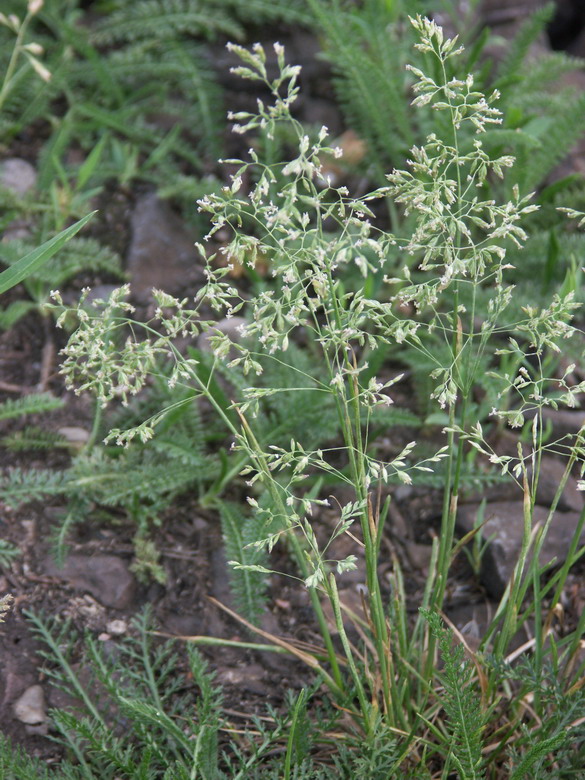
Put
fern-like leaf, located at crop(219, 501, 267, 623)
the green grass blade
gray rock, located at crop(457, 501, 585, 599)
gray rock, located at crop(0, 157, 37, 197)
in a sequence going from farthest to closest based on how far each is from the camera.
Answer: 1. gray rock, located at crop(0, 157, 37, 197)
2. gray rock, located at crop(457, 501, 585, 599)
3. fern-like leaf, located at crop(219, 501, 267, 623)
4. the green grass blade

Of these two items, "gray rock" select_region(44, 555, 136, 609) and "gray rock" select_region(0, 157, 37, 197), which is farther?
"gray rock" select_region(0, 157, 37, 197)

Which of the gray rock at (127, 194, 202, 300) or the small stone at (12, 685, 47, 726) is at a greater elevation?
the gray rock at (127, 194, 202, 300)

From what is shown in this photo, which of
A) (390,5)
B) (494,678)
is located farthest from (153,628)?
(390,5)

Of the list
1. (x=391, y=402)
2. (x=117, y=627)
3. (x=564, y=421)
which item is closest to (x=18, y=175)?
(x=117, y=627)

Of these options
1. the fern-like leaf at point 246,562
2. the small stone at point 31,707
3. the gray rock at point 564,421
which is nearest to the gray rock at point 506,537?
the gray rock at point 564,421

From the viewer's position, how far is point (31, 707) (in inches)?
77.2

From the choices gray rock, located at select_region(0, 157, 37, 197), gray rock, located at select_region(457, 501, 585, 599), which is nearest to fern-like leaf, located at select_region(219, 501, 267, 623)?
gray rock, located at select_region(457, 501, 585, 599)

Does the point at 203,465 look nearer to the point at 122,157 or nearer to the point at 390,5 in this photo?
the point at 122,157

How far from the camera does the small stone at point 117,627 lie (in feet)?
7.04

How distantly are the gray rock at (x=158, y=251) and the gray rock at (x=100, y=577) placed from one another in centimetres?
109

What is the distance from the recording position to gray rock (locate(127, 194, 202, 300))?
3.05 meters

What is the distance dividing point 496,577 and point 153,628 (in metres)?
0.96

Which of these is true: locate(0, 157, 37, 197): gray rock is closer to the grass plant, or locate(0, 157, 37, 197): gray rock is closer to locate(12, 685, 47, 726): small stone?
the grass plant

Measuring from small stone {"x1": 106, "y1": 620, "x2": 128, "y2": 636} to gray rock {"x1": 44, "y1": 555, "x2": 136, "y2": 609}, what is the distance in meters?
0.04
